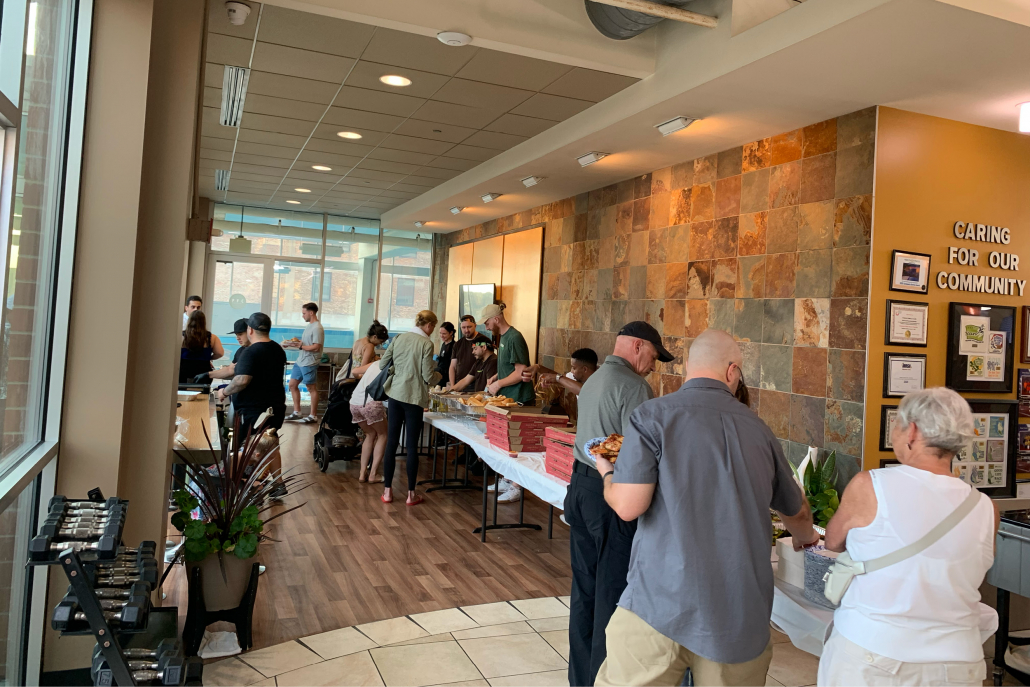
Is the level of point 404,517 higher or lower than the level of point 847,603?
lower

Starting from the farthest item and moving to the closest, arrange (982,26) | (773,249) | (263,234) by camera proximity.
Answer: (263,234), (773,249), (982,26)

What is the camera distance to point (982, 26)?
304cm

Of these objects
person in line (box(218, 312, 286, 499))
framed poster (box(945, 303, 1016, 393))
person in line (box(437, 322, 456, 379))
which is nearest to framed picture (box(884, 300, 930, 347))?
framed poster (box(945, 303, 1016, 393))

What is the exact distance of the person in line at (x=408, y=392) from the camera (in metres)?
6.18

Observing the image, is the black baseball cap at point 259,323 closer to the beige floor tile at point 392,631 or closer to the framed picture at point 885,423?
the beige floor tile at point 392,631

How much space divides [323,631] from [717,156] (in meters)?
4.18

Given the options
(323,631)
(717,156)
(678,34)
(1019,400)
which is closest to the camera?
(323,631)

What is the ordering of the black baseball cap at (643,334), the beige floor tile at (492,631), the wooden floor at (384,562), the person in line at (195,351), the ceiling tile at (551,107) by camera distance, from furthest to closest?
the person in line at (195,351), the ceiling tile at (551,107), the wooden floor at (384,562), the beige floor tile at (492,631), the black baseball cap at (643,334)

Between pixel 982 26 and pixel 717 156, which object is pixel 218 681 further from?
pixel 717 156

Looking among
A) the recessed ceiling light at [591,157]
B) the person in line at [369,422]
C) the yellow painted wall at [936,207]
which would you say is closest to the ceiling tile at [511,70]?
the recessed ceiling light at [591,157]


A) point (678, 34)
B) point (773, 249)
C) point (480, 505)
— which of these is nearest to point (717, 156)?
point (773, 249)

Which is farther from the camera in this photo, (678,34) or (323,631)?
(678,34)

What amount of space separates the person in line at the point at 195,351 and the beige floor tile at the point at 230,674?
4298 mm

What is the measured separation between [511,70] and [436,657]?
3.41m
